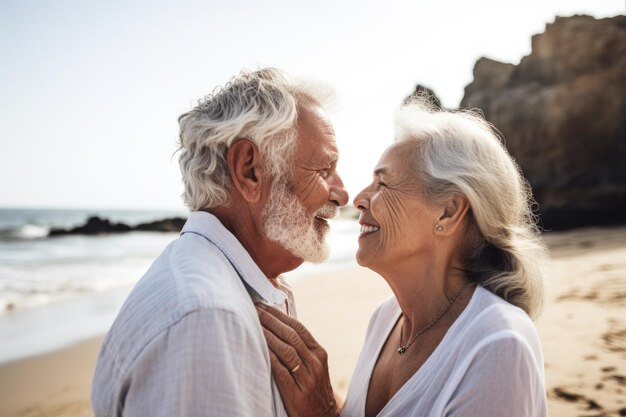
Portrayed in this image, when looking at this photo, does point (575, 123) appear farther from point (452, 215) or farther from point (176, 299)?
point (176, 299)

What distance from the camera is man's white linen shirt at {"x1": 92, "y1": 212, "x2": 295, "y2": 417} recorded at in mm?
1403

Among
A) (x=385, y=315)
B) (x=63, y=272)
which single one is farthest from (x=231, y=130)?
(x=63, y=272)

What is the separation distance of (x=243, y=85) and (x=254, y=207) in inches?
23.6

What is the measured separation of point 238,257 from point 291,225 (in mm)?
546

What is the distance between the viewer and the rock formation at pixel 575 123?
21219 millimetres

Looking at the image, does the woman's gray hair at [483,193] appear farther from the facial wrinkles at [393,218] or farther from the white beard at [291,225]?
the white beard at [291,225]

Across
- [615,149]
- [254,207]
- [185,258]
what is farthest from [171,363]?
→ [615,149]

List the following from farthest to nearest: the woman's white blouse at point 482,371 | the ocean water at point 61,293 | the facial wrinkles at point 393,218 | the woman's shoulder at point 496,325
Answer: the ocean water at point 61,293 → the facial wrinkles at point 393,218 → the woman's shoulder at point 496,325 → the woman's white blouse at point 482,371

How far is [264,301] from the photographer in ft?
6.53

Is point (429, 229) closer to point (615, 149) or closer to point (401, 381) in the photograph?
point (401, 381)

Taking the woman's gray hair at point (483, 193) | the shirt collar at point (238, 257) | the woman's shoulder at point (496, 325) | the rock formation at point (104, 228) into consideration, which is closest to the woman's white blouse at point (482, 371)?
the woman's shoulder at point (496, 325)

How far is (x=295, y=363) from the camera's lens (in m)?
1.93

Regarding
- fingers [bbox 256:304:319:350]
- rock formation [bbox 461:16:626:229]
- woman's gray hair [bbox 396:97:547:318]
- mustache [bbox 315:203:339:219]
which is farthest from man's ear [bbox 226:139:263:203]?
rock formation [bbox 461:16:626:229]

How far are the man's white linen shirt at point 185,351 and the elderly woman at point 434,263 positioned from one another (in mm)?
405
